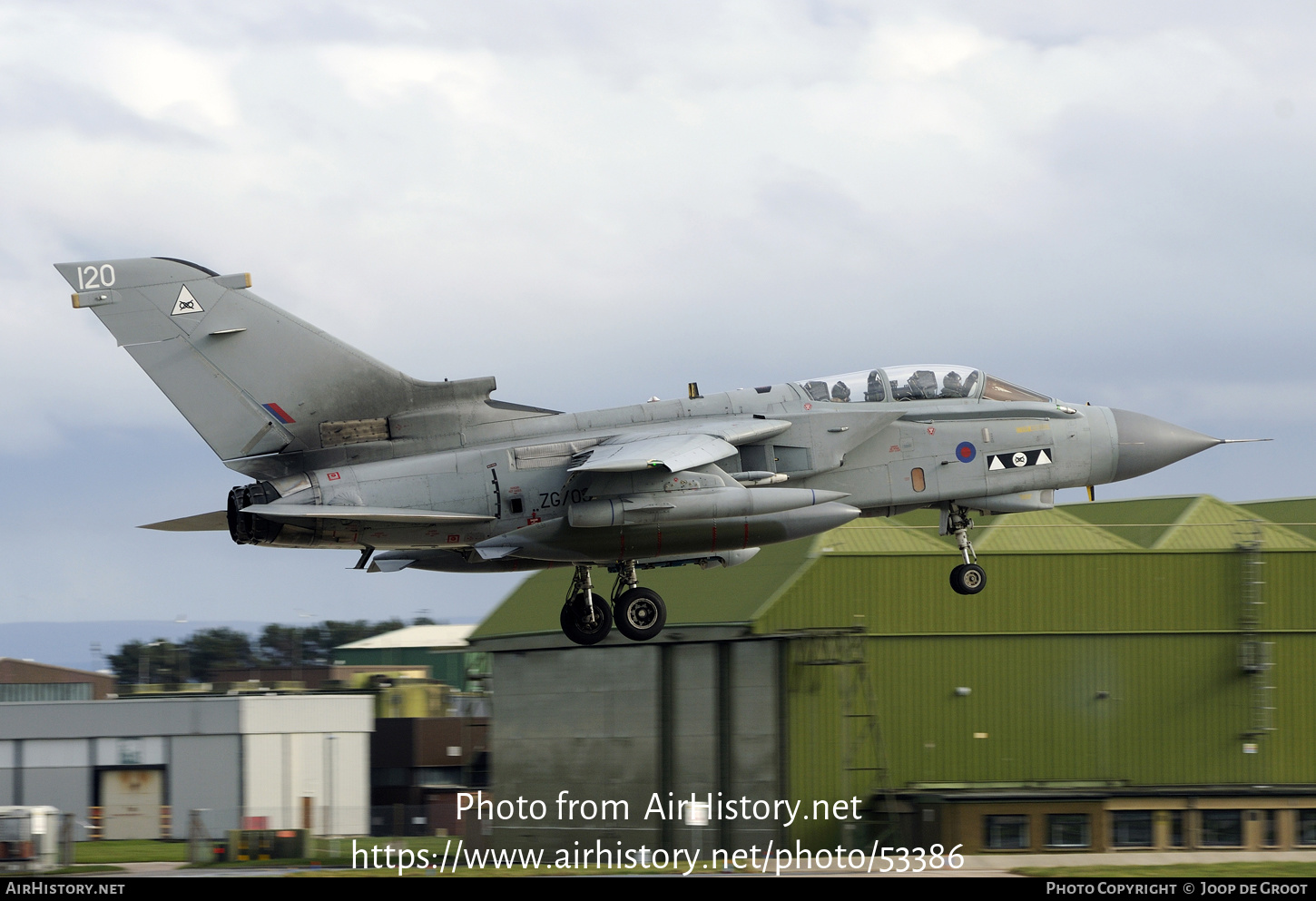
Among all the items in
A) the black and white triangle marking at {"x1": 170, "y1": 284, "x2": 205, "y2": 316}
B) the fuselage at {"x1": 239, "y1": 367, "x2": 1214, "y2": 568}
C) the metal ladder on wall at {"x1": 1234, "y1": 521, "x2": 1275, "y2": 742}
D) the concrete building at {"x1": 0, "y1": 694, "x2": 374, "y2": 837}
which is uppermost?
the black and white triangle marking at {"x1": 170, "y1": 284, "x2": 205, "y2": 316}

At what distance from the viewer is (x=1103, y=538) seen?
124 ft

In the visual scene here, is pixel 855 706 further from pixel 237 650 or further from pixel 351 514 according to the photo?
pixel 237 650

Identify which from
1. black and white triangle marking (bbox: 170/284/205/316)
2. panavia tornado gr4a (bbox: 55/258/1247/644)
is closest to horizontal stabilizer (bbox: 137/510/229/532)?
panavia tornado gr4a (bbox: 55/258/1247/644)

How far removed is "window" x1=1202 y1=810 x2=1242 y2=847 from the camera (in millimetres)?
35312

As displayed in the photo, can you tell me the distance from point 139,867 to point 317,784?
59.2ft

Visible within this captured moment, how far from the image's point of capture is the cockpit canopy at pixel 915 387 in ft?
77.4

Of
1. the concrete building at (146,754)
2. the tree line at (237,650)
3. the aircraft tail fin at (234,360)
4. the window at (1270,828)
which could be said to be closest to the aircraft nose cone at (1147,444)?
the aircraft tail fin at (234,360)

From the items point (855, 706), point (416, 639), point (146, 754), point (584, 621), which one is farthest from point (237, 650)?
point (584, 621)

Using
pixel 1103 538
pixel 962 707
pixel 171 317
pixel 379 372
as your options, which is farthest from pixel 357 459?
pixel 1103 538

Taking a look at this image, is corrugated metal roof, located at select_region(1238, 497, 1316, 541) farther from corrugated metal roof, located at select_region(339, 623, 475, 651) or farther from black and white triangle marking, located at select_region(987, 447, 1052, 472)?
corrugated metal roof, located at select_region(339, 623, 475, 651)

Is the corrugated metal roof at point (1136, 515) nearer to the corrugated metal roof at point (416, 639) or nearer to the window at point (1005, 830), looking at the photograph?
the window at point (1005, 830)

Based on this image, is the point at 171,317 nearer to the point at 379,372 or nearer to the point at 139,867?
the point at 379,372

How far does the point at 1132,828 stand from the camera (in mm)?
35219

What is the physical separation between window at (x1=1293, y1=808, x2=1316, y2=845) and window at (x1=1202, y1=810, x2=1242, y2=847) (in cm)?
142
